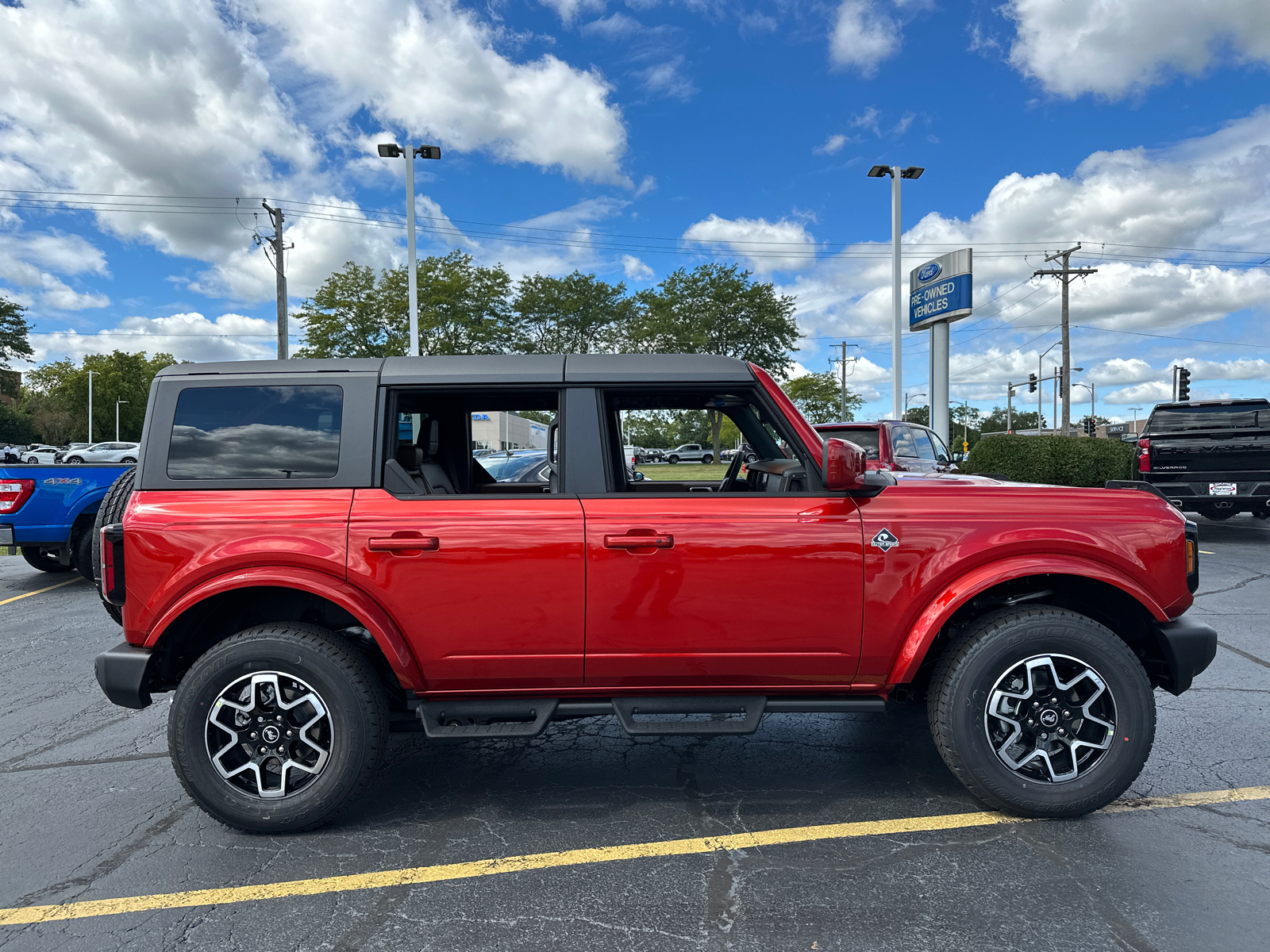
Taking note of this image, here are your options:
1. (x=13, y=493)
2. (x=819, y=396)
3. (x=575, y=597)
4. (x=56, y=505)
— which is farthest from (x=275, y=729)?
(x=819, y=396)

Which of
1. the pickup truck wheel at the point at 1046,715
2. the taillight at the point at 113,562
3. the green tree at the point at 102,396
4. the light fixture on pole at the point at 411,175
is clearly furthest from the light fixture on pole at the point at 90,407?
the pickup truck wheel at the point at 1046,715

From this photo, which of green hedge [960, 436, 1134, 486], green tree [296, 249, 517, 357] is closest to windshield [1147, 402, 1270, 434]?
green hedge [960, 436, 1134, 486]

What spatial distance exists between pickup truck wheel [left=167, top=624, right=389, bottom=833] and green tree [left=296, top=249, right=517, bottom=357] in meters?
27.9

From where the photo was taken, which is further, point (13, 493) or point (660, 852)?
point (13, 493)

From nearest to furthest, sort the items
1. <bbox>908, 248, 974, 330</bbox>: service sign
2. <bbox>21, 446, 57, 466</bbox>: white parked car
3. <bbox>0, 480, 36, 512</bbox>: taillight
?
<bbox>0, 480, 36, 512</bbox>: taillight, <bbox>21, 446, 57, 466</bbox>: white parked car, <bbox>908, 248, 974, 330</bbox>: service sign

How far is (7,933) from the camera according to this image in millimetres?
2396

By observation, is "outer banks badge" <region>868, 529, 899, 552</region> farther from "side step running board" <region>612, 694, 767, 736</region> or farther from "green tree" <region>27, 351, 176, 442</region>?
"green tree" <region>27, 351, 176, 442</region>

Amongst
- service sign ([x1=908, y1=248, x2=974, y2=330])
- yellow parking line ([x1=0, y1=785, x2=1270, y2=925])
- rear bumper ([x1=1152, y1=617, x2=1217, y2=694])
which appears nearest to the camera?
yellow parking line ([x1=0, y1=785, x2=1270, y2=925])

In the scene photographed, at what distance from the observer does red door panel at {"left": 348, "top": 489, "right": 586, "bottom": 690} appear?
2.94 meters

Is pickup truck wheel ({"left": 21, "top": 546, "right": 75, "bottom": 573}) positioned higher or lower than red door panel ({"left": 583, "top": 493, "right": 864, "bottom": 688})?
lower

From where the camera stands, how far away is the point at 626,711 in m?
3.04

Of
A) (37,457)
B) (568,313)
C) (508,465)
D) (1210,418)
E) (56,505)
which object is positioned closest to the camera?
(508,465)

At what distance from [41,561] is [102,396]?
281 ft

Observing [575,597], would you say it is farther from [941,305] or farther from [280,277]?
[280,277]
